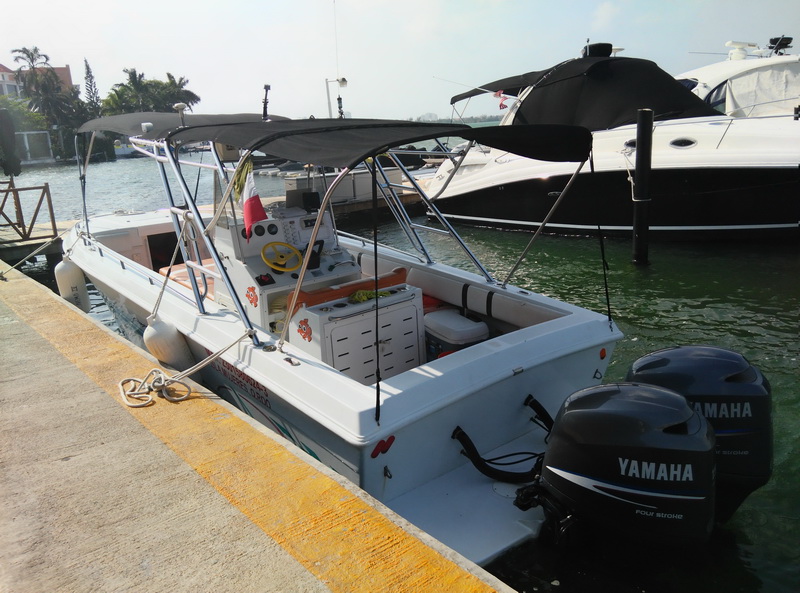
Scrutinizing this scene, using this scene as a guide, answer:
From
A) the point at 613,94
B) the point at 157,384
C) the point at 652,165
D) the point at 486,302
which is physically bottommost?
the point at 157,384

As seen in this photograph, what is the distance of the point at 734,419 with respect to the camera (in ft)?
9.87

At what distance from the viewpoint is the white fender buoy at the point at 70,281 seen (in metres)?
7.64

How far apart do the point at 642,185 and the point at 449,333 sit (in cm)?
618

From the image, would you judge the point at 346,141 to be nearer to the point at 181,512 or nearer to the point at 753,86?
the point at 181,512

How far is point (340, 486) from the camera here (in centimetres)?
294

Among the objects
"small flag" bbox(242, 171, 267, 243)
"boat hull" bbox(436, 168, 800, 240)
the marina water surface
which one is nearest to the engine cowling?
the marina water surface

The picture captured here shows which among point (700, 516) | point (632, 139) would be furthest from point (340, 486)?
point (632, 139)

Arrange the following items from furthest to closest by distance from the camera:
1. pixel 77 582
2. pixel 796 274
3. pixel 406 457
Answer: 1. pixel 796 274
2. pixel 406 457
3. pixel 77 582

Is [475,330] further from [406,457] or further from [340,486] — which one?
[340,486]

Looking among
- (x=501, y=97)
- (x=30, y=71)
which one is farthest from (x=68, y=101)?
(x=501, y=97)

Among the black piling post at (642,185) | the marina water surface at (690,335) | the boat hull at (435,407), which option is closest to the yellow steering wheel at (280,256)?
the boat hull at (435,407)

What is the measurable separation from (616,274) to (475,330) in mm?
5724

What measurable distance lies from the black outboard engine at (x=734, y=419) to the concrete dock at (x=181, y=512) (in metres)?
1.49

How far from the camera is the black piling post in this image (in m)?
9.04
